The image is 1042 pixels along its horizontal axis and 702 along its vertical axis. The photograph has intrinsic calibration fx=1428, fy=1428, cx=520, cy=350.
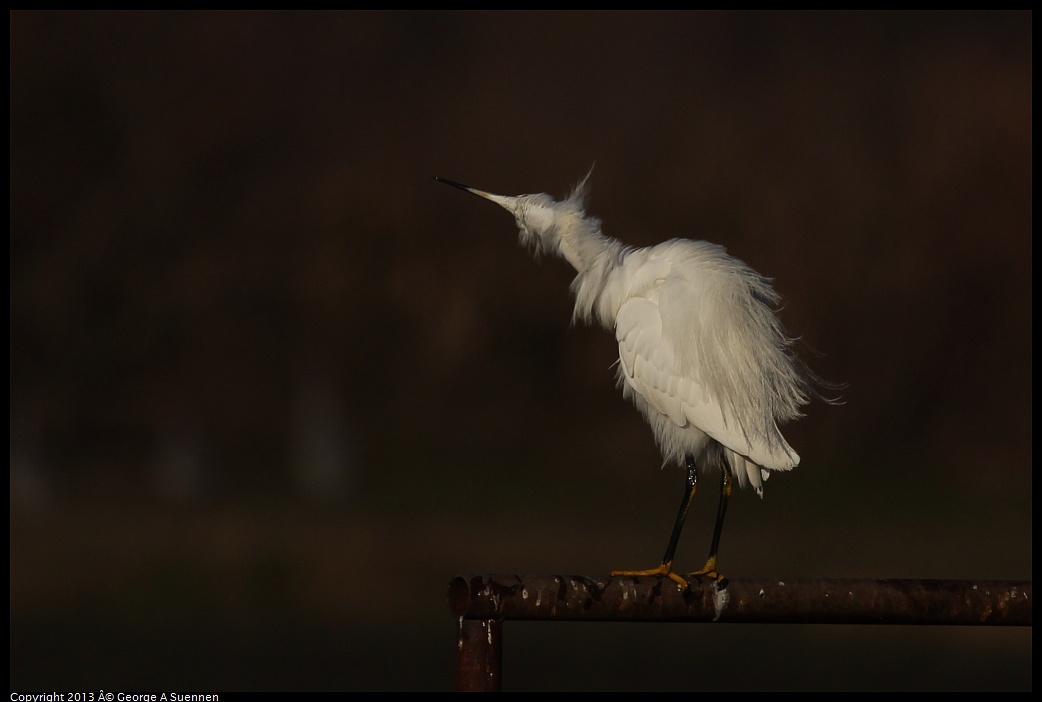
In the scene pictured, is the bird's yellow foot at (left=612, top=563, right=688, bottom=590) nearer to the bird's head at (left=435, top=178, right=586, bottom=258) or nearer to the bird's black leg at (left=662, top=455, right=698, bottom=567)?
the bird's black leg at (left=662, top=455, right=698, bottom=567)

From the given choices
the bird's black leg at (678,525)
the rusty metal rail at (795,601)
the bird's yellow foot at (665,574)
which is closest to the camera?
the rusty metal rail at (795,601)

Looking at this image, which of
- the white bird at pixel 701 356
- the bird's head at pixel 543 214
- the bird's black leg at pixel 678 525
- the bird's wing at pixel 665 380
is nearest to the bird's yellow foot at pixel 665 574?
the bird's black leg at pixel 678 525

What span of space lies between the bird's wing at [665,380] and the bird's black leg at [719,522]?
12 centimetres

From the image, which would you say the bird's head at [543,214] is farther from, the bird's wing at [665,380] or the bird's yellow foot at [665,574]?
the bird's yellow foot at [665,574]

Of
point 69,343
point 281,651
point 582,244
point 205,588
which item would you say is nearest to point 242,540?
point 205,588

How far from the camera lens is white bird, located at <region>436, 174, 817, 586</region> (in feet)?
9.71

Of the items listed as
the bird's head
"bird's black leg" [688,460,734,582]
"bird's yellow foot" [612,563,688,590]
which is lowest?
"bird's yellow foot" [612,563,688,590]

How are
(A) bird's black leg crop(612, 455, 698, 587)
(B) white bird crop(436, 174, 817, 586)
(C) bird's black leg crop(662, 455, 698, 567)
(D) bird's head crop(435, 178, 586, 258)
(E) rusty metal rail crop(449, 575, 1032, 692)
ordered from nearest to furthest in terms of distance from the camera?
1. (E) rusty metal rail crop(449, 575, 1032, 692)
2. (A) bird's black leg crop(612, 455, 698, 587)
3. (C) bird's black leg crop(662, 455, 698, 567)
4. (B) white bird crop(436, 174, 817, 586)
5. (D) bird's head crop(435, 178, 586, 258)

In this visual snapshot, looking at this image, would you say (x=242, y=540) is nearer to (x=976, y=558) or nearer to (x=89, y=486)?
(x=89, y=486)

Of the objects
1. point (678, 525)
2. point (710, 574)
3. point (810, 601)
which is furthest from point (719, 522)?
point (810, 601)

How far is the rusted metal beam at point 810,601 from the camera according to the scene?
7.41ft

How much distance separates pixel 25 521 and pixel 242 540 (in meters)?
1.43

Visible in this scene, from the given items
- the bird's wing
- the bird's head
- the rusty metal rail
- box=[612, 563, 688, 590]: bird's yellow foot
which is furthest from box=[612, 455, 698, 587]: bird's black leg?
the bird's head

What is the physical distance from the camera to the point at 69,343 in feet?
34.3
